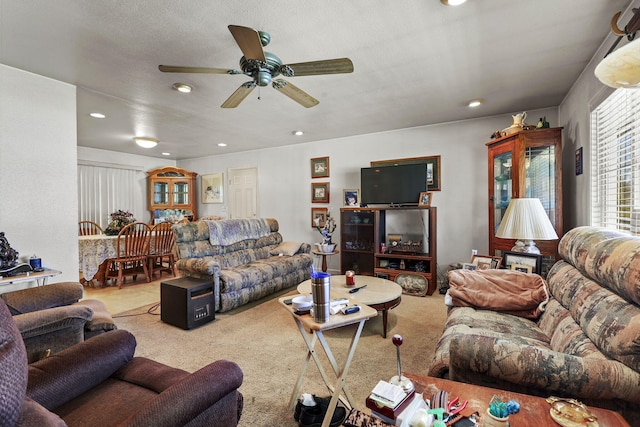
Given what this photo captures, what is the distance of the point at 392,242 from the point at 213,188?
4557 mm

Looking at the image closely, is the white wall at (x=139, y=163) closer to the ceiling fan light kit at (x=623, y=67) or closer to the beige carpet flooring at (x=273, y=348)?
the beige carpet flooring at (x=273, y=348)

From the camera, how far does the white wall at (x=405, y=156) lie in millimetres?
4117

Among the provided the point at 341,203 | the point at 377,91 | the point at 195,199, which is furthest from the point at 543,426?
the point at 195,199

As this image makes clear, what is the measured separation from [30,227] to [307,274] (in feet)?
10.6

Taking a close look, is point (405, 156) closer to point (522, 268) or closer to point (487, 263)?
point (487, 263)

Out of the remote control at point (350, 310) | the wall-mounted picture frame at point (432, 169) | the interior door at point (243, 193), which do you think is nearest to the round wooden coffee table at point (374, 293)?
the remote control at point (350, 310)

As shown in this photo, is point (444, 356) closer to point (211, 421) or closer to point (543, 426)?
point (543, 426)

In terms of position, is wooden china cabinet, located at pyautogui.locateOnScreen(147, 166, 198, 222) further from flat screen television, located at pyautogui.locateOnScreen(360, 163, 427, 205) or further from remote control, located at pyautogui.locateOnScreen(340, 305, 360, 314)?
Result: remote control, located at pyautogui.locateOnScreen(340, 305, 360, 314)

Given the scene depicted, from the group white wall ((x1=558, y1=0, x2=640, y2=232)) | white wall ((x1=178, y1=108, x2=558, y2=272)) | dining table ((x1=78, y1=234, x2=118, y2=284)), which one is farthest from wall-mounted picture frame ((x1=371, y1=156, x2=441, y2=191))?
dining table ((x1=78, y1=234, x2=118, y2=284))

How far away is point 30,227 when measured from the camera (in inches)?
100

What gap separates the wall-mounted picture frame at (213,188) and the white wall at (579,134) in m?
6.16

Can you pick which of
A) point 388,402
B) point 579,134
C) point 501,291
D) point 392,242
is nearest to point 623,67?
point 388,402

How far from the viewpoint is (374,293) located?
9.06 ft

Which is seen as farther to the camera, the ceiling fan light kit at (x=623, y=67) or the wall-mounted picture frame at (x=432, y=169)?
the wall-mounted picture frame at (x=432, y=169)
